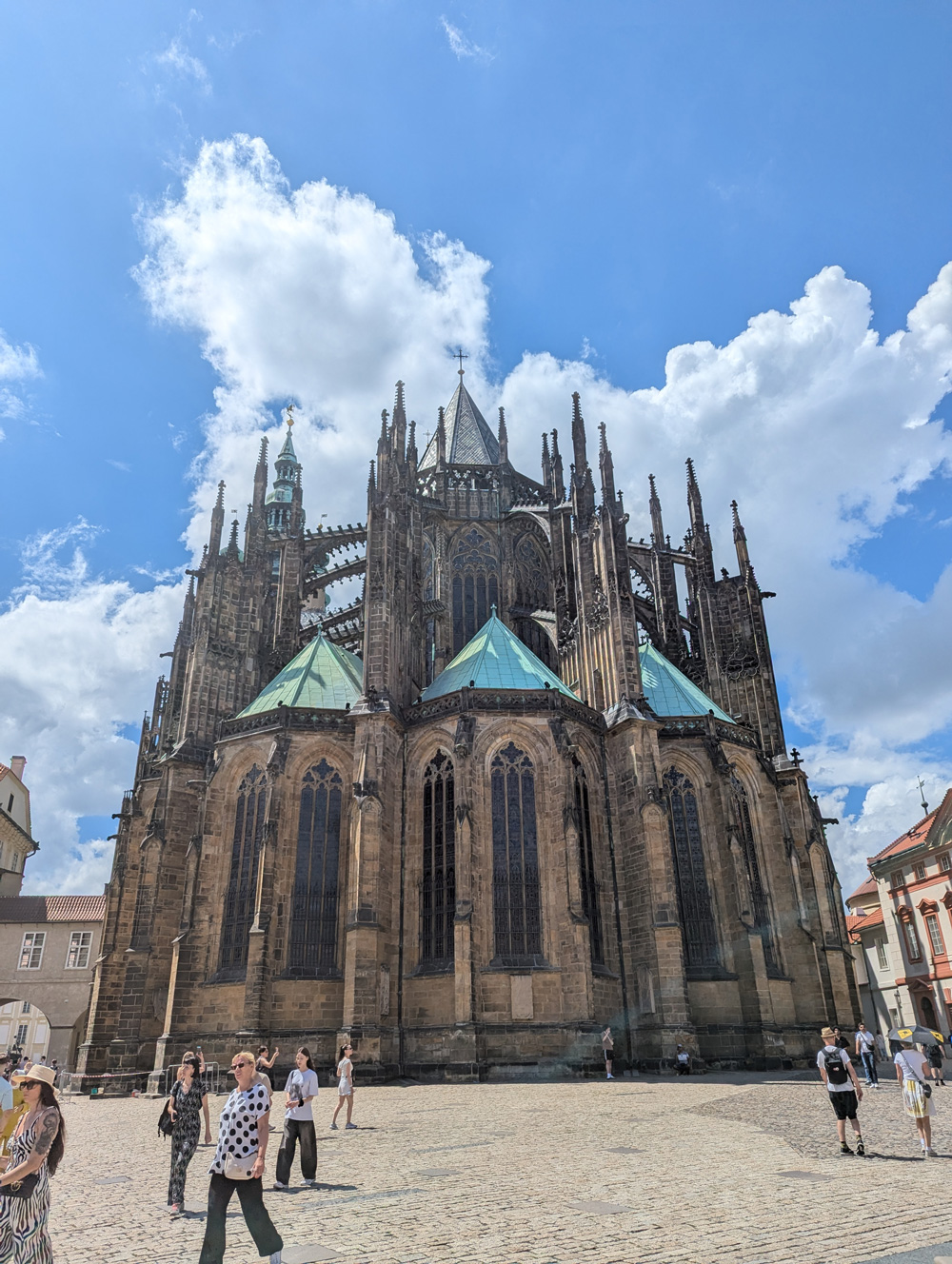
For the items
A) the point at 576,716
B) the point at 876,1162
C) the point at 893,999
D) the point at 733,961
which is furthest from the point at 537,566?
the point at 876,1162

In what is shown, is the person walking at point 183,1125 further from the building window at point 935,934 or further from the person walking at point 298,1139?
the building window at point 935,934

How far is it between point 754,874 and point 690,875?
3048 mm

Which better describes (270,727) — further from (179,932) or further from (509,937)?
(509,937)

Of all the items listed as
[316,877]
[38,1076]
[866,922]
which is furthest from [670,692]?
[38,1076]

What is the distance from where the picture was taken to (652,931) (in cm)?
2808

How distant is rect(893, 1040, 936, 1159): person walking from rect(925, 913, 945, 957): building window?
121 ft

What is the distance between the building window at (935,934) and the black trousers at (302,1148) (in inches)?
1674

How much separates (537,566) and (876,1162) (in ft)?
121

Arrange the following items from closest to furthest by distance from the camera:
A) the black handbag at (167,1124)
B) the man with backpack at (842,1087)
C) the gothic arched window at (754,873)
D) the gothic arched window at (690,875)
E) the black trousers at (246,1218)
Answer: the black trousers at (246,1218)
the black handbag at (167,1124)
the man with backpack at (842,1087)
the gothic arched window at (690,875)
the gothic arched window at (754,873)

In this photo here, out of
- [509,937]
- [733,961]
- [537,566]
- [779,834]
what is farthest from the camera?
[537,566]

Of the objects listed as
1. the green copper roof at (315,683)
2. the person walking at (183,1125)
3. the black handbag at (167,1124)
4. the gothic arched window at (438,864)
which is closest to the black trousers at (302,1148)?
the person walking at (183,1125)

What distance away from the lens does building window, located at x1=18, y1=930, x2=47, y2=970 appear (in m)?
45.0

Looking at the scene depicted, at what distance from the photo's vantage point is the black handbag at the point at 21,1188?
5277mm

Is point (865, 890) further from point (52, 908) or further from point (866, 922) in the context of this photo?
point (52, 908)
